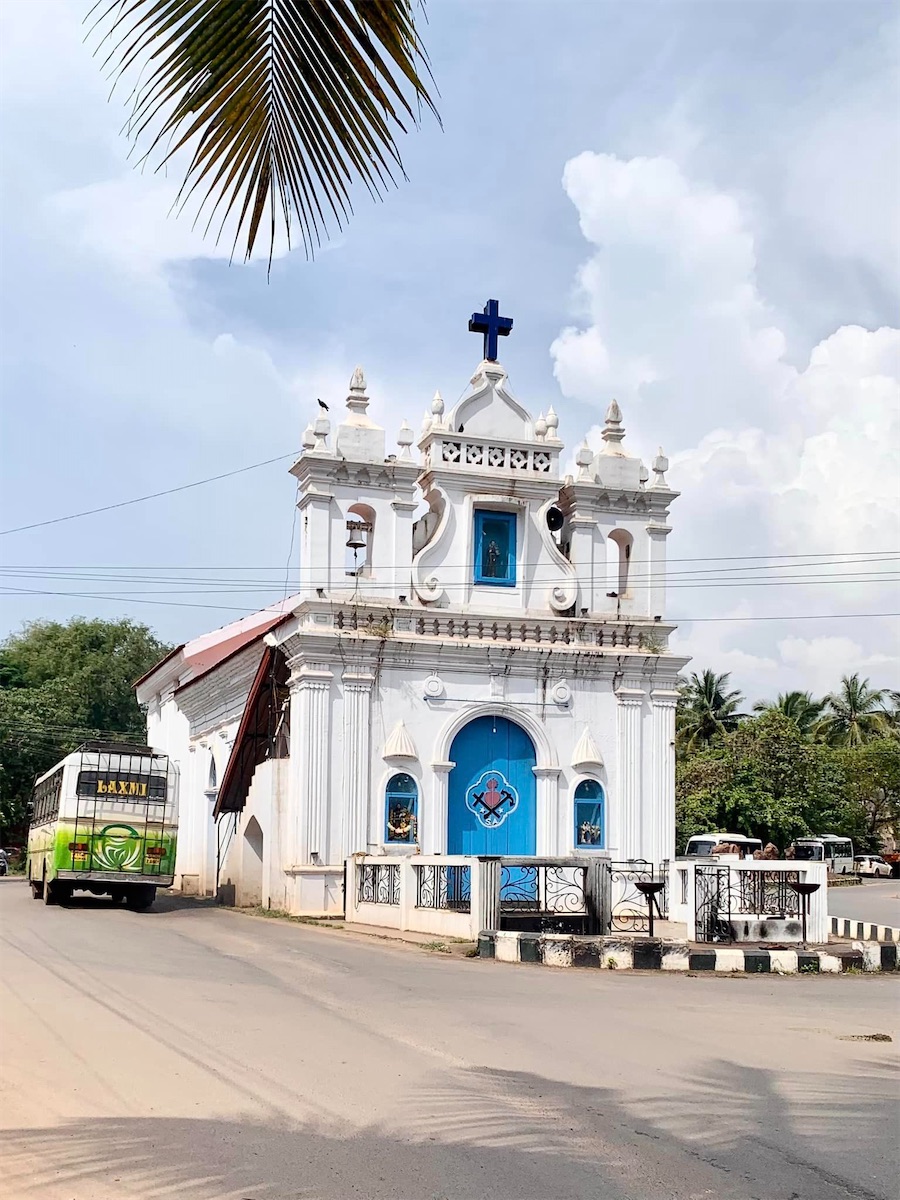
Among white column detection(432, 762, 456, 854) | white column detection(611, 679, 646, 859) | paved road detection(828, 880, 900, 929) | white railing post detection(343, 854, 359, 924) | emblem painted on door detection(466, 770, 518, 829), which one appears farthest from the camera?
paved road detection(828, 880, 900, 929)

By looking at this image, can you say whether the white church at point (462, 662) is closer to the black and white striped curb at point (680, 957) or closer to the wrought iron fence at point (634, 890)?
the wrought iron fence at point (634, 890)

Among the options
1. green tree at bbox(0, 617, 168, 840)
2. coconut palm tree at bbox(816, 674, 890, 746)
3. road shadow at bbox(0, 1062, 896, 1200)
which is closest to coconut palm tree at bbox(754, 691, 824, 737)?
coconut palm tree at bbox(816, 674, 890, 746)

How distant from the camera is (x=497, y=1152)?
6.44 metres

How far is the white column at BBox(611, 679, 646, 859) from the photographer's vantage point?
25.1 m

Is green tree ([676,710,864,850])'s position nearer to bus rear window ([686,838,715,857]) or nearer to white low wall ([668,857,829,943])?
bus rear window ([686,838,715,857])

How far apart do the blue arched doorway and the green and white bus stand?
5.04 meters

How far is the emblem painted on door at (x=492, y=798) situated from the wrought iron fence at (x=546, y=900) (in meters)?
1.24

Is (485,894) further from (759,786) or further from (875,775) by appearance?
(875,775)

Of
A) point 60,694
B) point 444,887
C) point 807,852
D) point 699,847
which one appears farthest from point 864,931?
point 60,694

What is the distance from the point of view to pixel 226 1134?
673cm

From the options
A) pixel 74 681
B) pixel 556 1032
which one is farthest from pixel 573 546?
pixel 74 681

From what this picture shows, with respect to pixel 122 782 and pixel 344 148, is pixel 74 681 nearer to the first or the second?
pixel 122 782

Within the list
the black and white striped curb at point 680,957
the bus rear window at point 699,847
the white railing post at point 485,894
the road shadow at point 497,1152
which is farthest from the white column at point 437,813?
the bus rear window at point 699,847

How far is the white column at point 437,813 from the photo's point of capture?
23.9 metres
